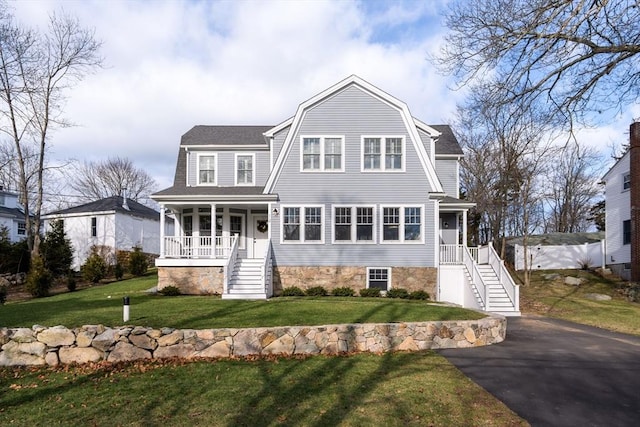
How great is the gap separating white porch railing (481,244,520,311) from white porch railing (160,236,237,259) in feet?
31.8

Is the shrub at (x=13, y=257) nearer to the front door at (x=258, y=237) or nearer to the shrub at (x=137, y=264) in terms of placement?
the shrub at (x=137, y=264)

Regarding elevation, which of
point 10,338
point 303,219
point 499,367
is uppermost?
point 303,219

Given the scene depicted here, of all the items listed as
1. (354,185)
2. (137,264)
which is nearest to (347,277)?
(354,185)

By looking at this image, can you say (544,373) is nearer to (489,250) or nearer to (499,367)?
(499,367)

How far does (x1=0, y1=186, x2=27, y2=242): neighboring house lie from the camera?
35219 mm

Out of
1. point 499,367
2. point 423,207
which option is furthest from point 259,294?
point 499,367

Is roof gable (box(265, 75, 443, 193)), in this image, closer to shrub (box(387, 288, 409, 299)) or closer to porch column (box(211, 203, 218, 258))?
porch column (box(211, 203, 218, 258))

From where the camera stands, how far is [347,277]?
17.8 metres

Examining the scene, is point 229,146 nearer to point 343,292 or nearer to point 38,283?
point 343,292

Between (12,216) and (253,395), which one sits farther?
(12,216)

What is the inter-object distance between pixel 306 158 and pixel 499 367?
11524 mm

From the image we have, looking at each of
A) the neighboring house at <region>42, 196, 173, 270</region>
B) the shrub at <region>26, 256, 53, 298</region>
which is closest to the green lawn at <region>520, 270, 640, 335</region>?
the shrub at <region>26, 256, 53, 298</region>

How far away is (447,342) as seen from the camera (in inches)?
394

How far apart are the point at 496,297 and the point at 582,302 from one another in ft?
16.2
